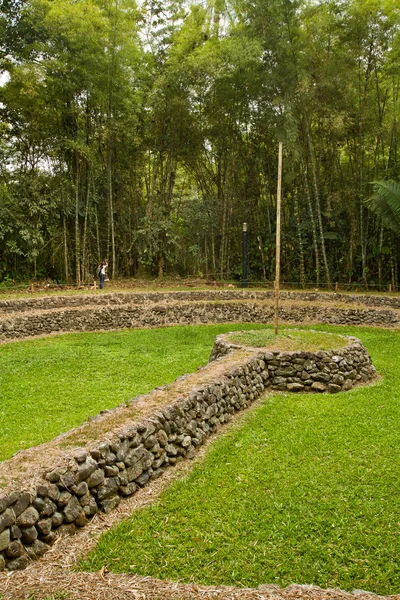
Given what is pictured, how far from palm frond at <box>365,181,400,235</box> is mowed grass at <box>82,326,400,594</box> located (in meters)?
9.04

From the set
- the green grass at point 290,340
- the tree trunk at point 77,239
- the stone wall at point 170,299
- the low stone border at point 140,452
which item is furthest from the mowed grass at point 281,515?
the tree trunk at point 77,239

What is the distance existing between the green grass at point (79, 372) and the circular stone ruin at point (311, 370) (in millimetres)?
1565

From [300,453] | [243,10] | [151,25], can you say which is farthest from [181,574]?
[151,25]

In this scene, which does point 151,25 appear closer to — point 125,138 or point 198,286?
point 125,138

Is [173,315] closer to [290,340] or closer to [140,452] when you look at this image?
[290,340]

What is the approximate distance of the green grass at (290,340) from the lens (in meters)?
7.25

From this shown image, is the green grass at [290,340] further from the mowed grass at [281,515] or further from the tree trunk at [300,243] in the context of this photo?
the tree trunk at [300,243]

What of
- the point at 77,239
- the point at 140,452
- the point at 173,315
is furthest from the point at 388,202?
the point at 140,452

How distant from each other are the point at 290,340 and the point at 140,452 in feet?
14.3

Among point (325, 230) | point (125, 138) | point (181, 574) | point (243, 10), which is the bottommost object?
point (181, 574)

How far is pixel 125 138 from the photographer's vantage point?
16.4 m

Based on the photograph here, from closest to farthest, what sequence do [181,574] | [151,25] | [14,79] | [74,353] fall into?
[181,574] < [74,353] < [14,79] < [151,25]

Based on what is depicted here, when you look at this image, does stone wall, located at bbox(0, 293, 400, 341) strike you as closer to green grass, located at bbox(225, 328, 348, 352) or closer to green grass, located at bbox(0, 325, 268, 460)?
green grass, located at bbox(0, 325, 268, 460)

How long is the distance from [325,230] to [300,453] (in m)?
12.9
